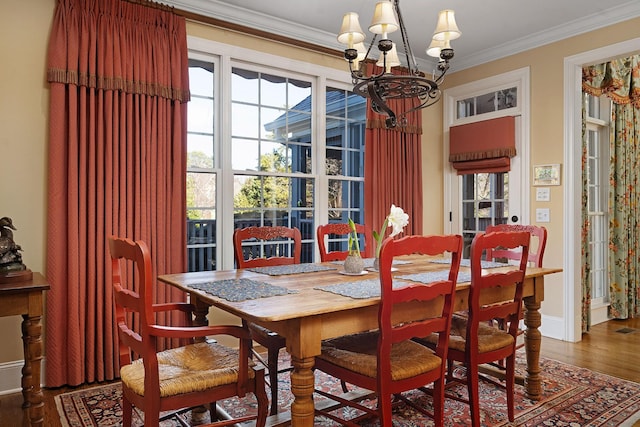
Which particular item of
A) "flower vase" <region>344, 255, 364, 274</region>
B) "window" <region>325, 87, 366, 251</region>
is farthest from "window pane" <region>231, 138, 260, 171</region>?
"flower vase" <region>344, 255, 364, 274</region>

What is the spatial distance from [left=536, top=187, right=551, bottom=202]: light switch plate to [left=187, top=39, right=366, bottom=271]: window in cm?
167

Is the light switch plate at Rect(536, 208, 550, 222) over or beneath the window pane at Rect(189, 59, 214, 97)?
beneath

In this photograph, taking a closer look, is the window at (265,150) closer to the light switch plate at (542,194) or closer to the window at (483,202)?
the window at (483,202)

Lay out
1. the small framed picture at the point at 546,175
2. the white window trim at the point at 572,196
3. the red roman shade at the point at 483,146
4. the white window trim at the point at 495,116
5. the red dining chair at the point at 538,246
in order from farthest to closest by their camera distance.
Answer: the red roman shade at the point at 483,146 → the white window trim at the point at 495,116 → the small framed picture at the point at 546,175 → the white window trim at the point at 572,196 → the red dining chair at the point at 538,246

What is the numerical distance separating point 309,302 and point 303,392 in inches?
13.1

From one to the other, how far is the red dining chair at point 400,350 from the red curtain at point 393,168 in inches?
93.0

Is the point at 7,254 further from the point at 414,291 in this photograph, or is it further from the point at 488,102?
the point at 488,102

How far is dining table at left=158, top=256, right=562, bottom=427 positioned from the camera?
1.69 metres

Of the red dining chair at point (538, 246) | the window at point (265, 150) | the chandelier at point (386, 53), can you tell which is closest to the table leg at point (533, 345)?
the red dining chair at point (538, 246)

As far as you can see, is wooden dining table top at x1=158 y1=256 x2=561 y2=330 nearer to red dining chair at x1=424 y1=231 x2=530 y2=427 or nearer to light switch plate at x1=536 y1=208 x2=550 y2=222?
red dining chair at x1=424 y1=231 x2=530 y2=427

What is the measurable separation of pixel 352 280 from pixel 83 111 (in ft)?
6.88

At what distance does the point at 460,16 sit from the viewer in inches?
152

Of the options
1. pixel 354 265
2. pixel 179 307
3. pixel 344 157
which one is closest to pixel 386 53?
pixel 354 265

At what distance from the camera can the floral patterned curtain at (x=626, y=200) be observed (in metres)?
4.64
